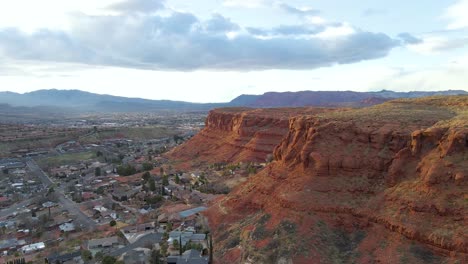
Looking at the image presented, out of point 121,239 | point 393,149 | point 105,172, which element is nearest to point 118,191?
point 105,172

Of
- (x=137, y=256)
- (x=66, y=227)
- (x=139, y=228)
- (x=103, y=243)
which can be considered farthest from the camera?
(x=66, y=227)

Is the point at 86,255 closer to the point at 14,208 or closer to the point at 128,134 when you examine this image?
the point at 14,208

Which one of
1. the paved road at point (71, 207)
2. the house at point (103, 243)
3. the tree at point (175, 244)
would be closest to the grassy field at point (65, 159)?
the paved road at point (71, 207)

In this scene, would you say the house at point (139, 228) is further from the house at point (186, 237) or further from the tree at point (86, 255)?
the tree at point (86, 255)

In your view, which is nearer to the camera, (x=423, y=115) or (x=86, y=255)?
(x=423, y=115)

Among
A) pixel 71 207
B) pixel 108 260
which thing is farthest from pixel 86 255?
pixel 71 207

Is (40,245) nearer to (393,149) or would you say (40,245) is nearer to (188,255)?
(188,255)

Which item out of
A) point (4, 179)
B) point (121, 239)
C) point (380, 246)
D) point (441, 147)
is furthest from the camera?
point (4, 179)

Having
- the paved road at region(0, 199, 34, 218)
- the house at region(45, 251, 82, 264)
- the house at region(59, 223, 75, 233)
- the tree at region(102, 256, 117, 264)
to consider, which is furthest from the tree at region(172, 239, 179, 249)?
the paved road at region(0, 199, 34, 218)
